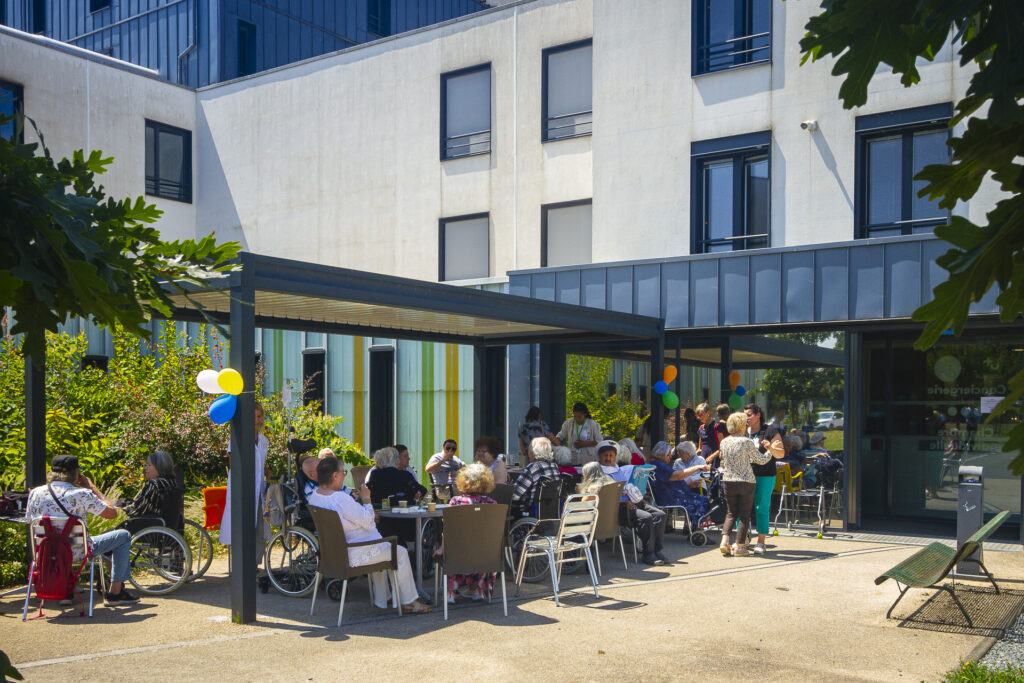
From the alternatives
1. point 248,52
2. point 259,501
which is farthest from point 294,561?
point 248,52

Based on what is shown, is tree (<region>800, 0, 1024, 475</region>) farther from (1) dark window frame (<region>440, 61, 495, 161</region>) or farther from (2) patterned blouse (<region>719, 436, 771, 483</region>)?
(1) dark window frame (<region>440, 61, 495, 161</region>)

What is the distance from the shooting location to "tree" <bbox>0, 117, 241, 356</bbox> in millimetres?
2273

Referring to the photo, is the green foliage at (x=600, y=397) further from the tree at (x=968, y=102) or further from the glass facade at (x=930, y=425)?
the tree at (x=968, y=102)

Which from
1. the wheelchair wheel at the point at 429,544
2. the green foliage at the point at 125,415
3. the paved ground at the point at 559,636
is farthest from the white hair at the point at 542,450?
the green foliage at the point at 125,415

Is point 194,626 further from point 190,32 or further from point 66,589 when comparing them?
point 190,32

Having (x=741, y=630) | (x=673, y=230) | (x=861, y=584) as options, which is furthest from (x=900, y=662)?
(x=673, y=230)

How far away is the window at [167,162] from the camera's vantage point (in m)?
20.9

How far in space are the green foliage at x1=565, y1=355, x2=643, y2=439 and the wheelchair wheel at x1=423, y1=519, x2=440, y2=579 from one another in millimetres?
6715

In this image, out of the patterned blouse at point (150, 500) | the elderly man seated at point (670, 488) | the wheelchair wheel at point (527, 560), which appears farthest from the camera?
the elderly man seated at point (670, 488)

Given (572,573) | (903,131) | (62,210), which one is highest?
(903,131)

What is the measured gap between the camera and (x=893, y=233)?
13.3 metres

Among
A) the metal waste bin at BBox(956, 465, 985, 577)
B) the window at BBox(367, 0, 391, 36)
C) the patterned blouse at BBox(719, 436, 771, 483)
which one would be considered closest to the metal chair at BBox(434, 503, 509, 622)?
the patterned blouse at BBox(719, 436, 771, 483)

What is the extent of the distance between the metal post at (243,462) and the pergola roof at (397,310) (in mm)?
100

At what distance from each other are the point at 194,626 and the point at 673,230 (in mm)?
9572
